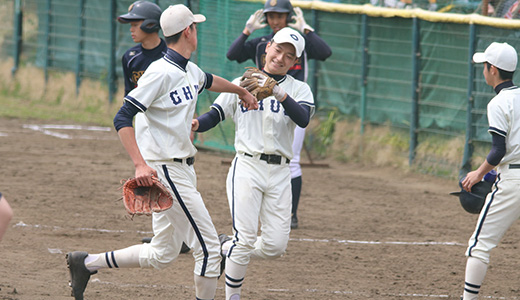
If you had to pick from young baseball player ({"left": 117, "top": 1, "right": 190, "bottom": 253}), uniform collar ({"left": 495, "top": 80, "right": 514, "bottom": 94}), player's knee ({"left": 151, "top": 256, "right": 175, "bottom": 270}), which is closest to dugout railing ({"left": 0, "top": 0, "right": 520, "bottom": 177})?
uniform collar ({"left": 495, "top": 80, "right": 514, "bottom": 94})

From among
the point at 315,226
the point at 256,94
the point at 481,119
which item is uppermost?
the point at 256,94

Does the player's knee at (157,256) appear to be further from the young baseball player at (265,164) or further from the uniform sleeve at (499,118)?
the uniform sleeve at (499,118)

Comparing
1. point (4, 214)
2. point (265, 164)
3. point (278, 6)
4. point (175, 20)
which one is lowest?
point (265, 164)

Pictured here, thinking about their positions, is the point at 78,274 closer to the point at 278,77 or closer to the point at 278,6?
the point at 278,77

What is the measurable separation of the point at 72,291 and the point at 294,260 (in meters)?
2.35

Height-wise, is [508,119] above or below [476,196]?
above

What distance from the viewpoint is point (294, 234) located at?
28.0 feet

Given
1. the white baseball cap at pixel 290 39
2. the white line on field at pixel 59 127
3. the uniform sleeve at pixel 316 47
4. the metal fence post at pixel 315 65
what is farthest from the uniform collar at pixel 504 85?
the white line on field at pixel 59 127

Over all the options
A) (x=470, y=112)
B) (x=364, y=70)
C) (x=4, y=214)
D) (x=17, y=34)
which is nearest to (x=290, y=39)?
(x=4, y=214)

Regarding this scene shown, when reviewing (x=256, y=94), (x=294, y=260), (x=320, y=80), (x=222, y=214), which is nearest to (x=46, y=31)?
(x=320, y=80)

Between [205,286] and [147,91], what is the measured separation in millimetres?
1373

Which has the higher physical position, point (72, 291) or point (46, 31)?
point (46, 31)

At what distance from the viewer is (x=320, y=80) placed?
13.4 metres

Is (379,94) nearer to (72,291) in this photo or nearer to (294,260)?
(294,260)
